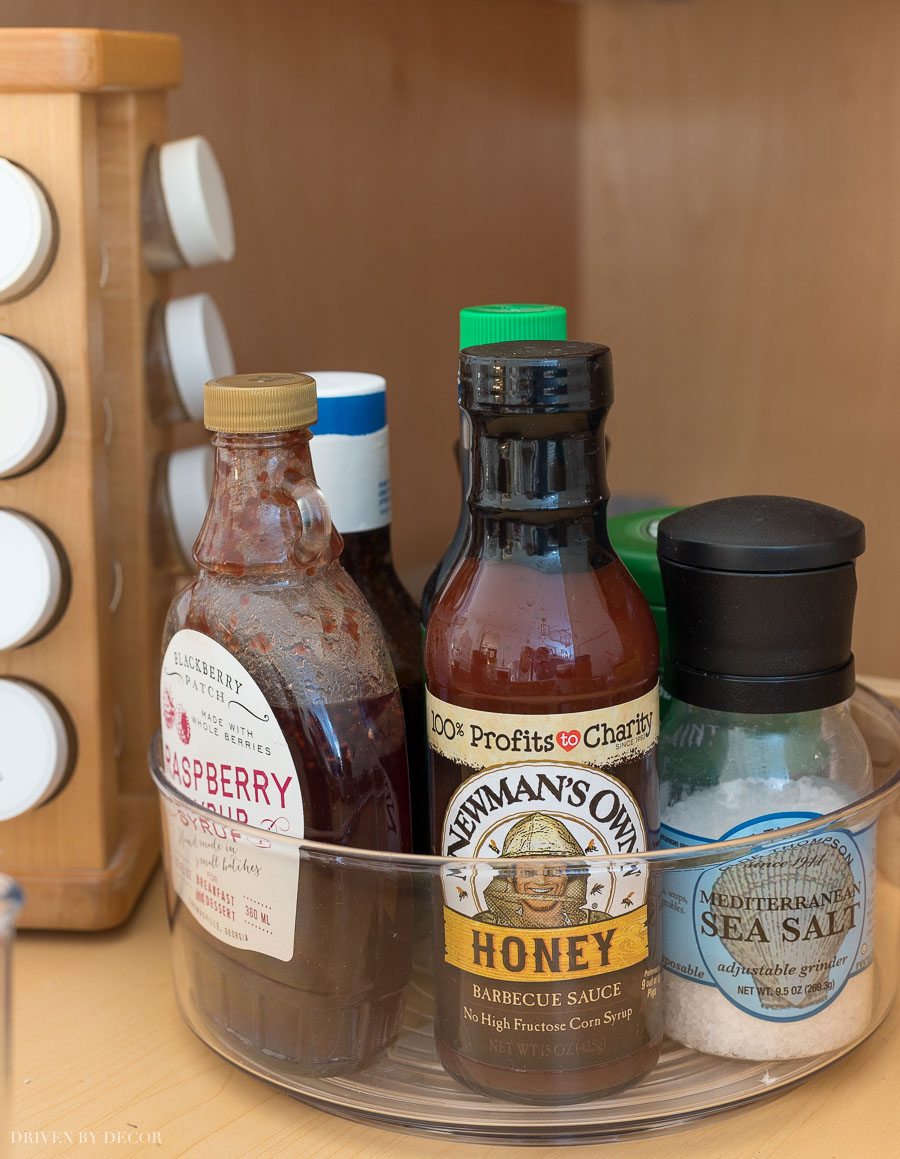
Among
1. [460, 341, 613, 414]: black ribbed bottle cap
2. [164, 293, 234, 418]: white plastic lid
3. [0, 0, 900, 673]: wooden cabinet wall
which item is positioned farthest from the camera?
[0, 0, 900, 673]: wooden cabinet wall

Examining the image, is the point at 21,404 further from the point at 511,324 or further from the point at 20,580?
the point at 511,324

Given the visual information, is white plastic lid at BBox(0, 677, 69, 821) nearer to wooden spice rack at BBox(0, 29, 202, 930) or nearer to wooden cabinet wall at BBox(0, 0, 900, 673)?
wooden spice rack at BBox(0, 29, 202, 930)

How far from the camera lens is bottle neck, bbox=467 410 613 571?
0.41m

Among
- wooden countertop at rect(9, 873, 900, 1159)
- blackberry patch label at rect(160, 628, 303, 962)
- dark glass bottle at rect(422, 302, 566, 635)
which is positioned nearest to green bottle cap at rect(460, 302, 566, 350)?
dark glass bottle at rect(422, 302, 566, 635)

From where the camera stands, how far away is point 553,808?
0.42m

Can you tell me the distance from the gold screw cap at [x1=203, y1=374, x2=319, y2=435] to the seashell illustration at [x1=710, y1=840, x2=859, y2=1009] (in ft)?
0.72

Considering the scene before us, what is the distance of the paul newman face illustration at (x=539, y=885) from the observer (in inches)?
16.3

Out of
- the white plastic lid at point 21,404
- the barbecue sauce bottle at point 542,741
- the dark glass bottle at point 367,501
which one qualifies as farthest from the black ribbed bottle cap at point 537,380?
the white plastic lid at point 21,404

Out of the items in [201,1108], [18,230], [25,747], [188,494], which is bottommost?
[201,1108]

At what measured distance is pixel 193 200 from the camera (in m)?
0.59

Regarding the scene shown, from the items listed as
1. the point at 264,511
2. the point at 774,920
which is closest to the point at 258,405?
the point at 264,511

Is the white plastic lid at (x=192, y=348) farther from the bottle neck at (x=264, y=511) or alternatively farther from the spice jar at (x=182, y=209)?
the bottle neck at (x=264, y=511)

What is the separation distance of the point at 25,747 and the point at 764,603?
0.32m

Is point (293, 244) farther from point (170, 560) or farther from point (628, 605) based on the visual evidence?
point (628, 605)
